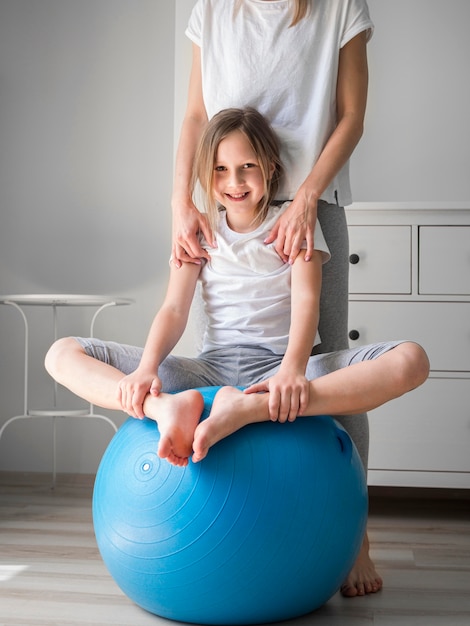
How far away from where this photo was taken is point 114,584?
1746 millimetres

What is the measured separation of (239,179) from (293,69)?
0.28 m

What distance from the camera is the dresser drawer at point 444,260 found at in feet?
8.14

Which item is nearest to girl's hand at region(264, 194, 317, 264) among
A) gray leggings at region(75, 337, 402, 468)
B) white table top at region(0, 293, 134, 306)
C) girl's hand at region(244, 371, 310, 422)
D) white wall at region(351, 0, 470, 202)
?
gray leggings at region(75, 337, 402, 468)

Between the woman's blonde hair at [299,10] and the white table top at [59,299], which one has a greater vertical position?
the woman's blonde hair at [299,10]

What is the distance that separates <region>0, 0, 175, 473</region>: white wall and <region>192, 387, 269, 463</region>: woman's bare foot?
5.73 ft

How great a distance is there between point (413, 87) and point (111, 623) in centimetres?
228

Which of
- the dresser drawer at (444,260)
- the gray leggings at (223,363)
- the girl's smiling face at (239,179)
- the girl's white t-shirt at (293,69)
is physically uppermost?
the girl's white t-shirt at (293,69)

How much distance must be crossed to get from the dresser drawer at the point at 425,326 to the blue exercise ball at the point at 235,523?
1052mm

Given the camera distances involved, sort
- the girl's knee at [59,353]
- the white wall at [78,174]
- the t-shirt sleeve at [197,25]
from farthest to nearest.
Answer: the white wall at [78,174]
the t-shirt sleeve at [197,25]
the girl's knee at [59,353]

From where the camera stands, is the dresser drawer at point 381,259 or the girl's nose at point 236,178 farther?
the dresser drawer at point 381,259

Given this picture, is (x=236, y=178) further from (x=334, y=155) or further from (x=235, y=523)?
(x=235, y=523)

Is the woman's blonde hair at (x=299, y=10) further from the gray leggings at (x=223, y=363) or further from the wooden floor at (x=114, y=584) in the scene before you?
the wooden floor at (x=114, y=584)

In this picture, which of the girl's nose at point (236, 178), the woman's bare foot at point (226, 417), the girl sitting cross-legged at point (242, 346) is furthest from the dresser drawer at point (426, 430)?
the woman's bare foot at point (226, 417)

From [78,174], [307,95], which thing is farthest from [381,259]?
[78,174]
